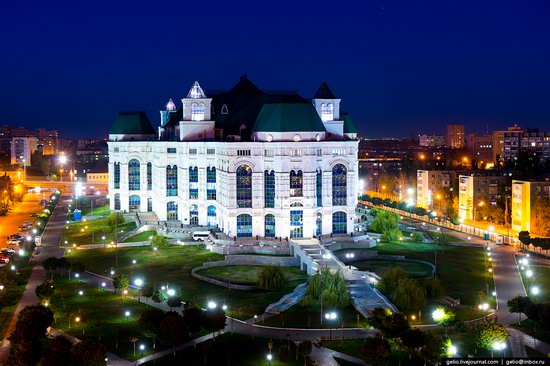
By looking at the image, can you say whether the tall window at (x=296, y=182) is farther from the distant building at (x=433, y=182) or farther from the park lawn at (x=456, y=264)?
the distant building at (x=433, y=182)

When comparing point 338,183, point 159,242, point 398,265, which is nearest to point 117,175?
point 159,242

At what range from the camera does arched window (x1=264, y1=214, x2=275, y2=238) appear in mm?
73250

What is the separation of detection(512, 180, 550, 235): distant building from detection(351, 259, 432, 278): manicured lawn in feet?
85.6

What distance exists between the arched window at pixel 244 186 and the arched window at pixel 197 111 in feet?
39.8

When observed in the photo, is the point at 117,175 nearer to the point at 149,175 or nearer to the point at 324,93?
the point at 149,175

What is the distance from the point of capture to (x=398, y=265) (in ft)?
212

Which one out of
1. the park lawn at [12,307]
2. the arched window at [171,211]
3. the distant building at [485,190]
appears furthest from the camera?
the distant building at [485,190]

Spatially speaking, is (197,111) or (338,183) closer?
(338,183)

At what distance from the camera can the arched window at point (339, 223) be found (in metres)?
74.9

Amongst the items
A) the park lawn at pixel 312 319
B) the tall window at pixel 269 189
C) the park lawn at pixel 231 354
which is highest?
the tall window at pixel 269 189

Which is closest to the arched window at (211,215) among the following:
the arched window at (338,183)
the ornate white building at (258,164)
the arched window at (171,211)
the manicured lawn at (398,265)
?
the ornate white building at (258,164)

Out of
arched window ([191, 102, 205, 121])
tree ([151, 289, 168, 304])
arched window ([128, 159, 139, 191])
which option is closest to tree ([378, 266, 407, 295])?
tree ([151, 289, 168, 304])

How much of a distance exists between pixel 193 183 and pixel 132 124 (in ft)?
61.4

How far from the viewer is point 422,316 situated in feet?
157
